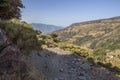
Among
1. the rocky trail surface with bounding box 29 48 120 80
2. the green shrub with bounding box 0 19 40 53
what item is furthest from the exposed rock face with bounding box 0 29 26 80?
the rocky trail surface with bounding box 29 48 120 80

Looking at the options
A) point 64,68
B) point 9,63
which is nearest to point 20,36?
point 9,63

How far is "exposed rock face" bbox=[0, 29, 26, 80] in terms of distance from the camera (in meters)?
10.2

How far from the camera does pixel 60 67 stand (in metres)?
13.4

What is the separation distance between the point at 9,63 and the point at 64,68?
12.8ft

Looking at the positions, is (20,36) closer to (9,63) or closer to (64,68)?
(9,63)

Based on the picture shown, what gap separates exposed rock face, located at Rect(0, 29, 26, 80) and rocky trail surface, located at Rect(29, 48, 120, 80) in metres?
1.70

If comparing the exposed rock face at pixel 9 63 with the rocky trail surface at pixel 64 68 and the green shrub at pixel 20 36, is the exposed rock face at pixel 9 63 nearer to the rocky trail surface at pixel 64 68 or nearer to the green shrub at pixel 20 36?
the green shrub at pixel 20 36

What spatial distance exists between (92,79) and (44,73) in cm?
270

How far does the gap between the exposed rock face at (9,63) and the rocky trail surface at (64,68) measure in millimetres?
1705

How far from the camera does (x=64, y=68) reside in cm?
1345

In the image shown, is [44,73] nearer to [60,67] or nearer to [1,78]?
[60,67]

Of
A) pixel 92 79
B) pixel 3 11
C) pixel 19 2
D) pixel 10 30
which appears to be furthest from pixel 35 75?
pixel 19 2

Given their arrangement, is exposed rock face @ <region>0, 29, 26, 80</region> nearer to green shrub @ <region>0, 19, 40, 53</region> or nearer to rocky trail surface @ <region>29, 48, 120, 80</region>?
green shrub @ <region>0, 19, 40, 53</region>

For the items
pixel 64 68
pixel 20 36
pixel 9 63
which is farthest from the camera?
pixel 64 68
